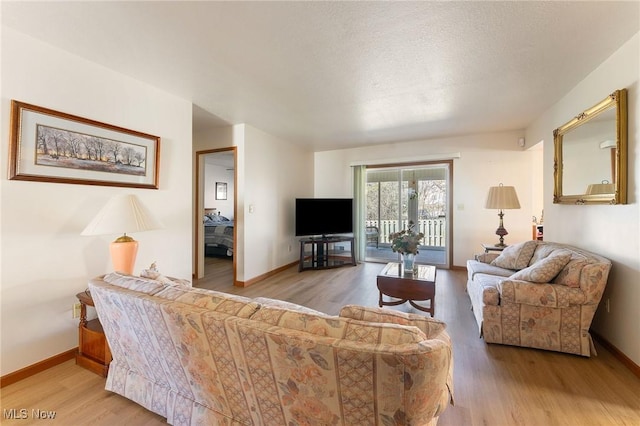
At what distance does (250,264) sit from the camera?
4.07 metres

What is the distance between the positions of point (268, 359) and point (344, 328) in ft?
1.07

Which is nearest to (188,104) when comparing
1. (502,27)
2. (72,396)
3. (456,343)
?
(72,396)

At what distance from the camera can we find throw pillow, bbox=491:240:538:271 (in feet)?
9.52

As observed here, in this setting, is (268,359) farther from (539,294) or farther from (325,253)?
(325,253)

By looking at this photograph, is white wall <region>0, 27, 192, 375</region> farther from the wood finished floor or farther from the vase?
the vase

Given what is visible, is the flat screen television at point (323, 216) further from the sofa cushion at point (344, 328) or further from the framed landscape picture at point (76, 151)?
the sofa cushion at point (344, 328)

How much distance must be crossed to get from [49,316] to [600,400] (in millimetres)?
3805

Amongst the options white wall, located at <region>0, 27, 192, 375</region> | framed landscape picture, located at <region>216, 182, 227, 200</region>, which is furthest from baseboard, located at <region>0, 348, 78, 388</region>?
framed landscape picture, located at <region>216, 182, 227, 200</region>

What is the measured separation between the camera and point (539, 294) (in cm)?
208

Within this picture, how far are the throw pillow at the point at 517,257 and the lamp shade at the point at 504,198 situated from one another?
2.33ft

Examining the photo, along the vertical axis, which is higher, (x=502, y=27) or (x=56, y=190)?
(x=502, y=27)

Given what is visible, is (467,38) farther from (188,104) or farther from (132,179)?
(132,179)

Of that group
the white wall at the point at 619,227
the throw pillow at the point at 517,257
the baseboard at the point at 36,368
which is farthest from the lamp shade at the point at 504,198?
the baseboard at the point at 36,368

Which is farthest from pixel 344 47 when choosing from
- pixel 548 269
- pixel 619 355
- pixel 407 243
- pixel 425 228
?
pixel 425 228
